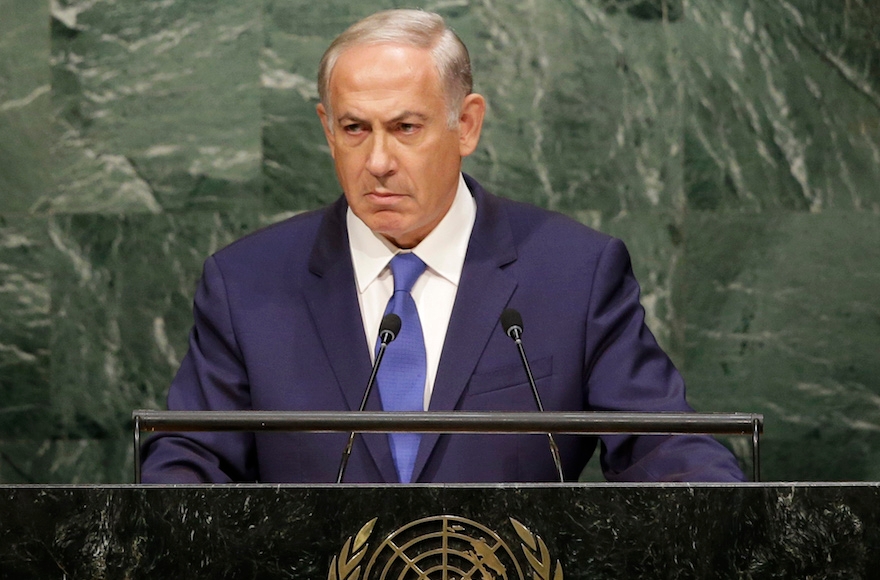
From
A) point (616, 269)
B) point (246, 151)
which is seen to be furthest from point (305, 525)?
point (246, 151)

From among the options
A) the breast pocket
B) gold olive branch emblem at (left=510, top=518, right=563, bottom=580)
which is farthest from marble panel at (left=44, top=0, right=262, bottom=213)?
gold olive branch emblem at (left=510, top=518, right=563, bottom=580)

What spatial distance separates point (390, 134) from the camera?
111 inches

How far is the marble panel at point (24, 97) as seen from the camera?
13.9 ft

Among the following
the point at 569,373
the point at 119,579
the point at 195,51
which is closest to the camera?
the point at 119,579

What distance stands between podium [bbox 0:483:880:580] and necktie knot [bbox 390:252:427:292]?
1141 mm

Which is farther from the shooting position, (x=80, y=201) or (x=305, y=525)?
(x=80, y=201)

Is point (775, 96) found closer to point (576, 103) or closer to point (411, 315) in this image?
Answer: point (576, 103)

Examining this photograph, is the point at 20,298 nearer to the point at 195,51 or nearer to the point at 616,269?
the point at 195,51

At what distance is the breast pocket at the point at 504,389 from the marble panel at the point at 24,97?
2.12 metres

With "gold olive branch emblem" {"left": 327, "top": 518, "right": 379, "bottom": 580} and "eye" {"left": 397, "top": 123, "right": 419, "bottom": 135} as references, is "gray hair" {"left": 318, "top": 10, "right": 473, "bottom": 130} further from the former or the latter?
"gold olive branch emblem" {"left": 327, "top": 518, "right": 379, "bottom": 580}

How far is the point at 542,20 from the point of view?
4246 mm

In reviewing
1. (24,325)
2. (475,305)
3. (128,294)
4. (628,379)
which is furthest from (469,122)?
(24,325)

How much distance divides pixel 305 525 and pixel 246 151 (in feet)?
8.75

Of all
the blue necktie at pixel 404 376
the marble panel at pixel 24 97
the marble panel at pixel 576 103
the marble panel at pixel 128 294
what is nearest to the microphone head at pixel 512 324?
the blue necktie at pixel 404 376
